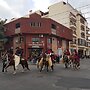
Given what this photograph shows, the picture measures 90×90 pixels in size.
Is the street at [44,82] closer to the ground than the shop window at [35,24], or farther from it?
closer to the ground

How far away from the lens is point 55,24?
52.6 metres

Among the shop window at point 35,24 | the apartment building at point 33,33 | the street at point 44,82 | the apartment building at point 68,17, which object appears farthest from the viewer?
the apartment building at point 68,17

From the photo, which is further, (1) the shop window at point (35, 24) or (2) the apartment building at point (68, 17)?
(2) the apartment building at point (68, 17)

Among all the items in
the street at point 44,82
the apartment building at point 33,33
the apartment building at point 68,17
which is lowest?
the street at point 44,82

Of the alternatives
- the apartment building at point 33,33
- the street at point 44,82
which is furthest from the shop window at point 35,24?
the street at point 44,82

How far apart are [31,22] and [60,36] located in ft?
31.3

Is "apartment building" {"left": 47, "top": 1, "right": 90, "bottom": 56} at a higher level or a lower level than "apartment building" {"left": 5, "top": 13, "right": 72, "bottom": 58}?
higher

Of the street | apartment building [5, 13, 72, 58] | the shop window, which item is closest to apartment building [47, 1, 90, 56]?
apartment building [5, 13, 72, 58]

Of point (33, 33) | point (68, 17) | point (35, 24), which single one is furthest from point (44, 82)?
point (68, 17)

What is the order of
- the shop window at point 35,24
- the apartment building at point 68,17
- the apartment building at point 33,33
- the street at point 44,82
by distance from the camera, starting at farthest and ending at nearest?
the apartment building at point 68,17, the shop window at point 35,24, the apartment building at point 33,33, the street at point 44,82

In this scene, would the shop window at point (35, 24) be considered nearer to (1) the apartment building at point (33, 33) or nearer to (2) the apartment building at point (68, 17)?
(1) the apartment building at point (33, 33)

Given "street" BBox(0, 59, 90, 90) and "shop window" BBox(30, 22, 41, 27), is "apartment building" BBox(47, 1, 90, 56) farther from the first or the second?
"street" BBox(0, 59, 90, 90)

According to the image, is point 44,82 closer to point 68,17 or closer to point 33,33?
point 33,33

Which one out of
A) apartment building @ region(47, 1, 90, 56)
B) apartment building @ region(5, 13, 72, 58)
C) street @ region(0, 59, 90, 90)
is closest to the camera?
street @ region(0, 59, 90, 90)
